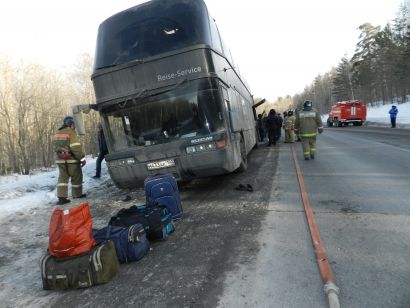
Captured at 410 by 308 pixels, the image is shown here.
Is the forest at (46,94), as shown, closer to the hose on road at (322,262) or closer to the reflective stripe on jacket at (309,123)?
the reflective stripe on jacket at (309,123)

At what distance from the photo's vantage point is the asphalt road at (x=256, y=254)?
10.7 feet

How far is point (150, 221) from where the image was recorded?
4.88 meters

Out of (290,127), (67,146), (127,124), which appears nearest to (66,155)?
(67,146)

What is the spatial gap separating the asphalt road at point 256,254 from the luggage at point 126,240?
0.13 meters

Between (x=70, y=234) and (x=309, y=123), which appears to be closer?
(x=70, y=234)

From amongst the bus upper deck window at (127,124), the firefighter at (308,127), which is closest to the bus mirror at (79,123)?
the bus upper deck window at (127,124)

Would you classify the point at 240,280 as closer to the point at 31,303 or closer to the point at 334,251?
the point at 334,251

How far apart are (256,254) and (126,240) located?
149cm

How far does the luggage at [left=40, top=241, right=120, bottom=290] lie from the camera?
3715 mm

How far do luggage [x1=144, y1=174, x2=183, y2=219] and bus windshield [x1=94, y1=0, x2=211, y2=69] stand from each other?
112 inches

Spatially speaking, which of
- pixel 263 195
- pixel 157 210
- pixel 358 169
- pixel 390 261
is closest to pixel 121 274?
pixel 157 210

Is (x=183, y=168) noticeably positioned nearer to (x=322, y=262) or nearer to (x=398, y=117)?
(x=322, y=262)

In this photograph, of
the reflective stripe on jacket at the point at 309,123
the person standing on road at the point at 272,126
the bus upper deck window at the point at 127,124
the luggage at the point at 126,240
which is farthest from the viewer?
the person standing on road at the point at 272,126

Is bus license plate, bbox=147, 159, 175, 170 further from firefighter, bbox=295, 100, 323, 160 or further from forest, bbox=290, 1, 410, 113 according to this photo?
forest, bbox=290, 1, 410, 113
